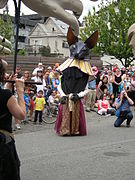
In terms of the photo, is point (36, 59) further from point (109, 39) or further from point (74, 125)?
point (109, 39)

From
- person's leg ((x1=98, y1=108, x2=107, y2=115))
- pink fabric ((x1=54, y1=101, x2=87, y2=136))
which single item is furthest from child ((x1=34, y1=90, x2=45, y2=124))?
person's leg ((x1=98, y1=108, x2=107, y2=115))

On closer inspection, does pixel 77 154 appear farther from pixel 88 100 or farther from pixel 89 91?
pixel 88 100

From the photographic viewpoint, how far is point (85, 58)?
319 inches

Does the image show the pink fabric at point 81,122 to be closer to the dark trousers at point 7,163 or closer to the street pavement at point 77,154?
the street pavement at point 77,154

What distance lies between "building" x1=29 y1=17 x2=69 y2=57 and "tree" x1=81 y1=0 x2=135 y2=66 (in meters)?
19.4

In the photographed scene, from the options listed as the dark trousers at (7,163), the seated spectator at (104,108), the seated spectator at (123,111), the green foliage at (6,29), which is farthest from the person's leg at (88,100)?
the dark trousers at (7,163)

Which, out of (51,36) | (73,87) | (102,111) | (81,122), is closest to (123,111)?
(81,122)

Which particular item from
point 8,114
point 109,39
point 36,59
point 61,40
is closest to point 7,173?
point 8,114

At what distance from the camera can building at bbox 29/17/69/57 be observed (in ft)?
167

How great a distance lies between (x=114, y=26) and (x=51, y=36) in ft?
79.0

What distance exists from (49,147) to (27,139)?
2.99 ft

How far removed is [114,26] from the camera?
29844 millimetres

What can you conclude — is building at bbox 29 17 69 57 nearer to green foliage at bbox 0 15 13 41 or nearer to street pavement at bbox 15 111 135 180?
green foliage at bbox 0 15 13 41

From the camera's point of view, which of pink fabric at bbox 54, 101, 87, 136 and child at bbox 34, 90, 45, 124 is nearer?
pink fabric at bbox 54, 101, 87, 136
